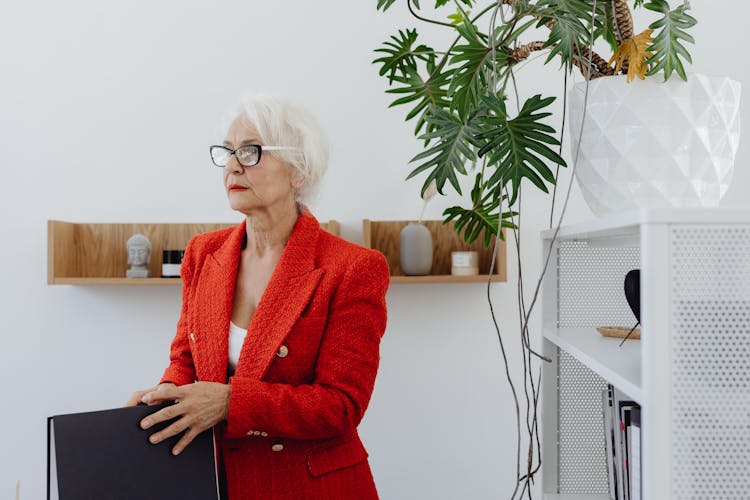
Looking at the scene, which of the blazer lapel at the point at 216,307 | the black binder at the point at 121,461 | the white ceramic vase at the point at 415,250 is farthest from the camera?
the white ceramic vase at the point at 415,250

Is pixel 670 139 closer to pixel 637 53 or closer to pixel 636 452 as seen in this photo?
pixel 637 53

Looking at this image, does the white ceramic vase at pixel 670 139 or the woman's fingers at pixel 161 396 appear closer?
the white ceramic vase at pixel 670 139

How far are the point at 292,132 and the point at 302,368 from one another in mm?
567

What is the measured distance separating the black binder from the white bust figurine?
1.35 metres

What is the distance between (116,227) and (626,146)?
2131 millimetres

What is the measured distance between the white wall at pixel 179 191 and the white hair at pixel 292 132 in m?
1.04

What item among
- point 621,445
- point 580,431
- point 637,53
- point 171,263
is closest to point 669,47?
point 637,53

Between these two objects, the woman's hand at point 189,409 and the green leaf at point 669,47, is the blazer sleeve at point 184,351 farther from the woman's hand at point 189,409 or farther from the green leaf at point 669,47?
the green leaf at point 669,47

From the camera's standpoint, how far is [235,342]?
1.63 metres

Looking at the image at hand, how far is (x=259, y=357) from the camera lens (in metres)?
1.54

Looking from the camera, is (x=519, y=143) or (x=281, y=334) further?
(x=281, y=334)

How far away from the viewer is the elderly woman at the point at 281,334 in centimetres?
148

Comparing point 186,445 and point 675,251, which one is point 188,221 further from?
point 675,251

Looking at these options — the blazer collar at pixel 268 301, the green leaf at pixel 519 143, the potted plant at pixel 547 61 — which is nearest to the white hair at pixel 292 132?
the blazer collar at pixel 268 301
